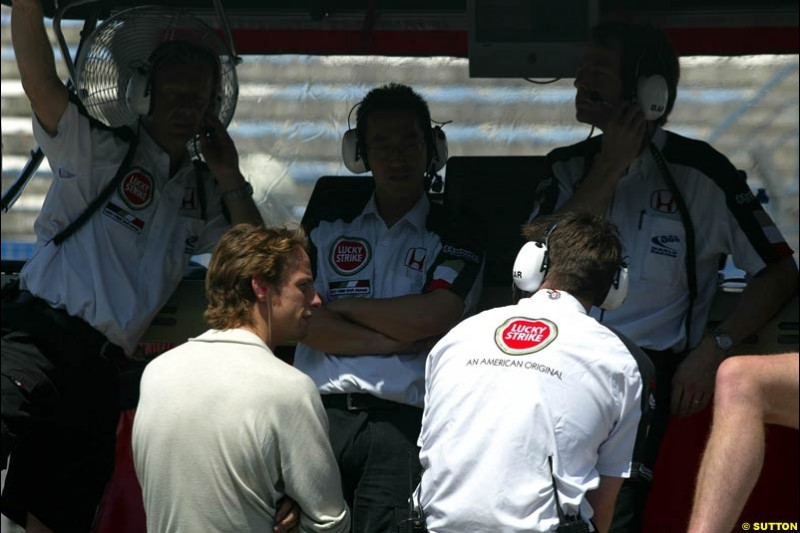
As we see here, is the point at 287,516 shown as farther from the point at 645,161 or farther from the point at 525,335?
the point at 645,161

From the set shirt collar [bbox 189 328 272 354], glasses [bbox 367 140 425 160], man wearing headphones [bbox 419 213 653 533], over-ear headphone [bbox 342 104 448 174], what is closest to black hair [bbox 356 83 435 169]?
over-ear headphone [bbox 342 104 448 174]

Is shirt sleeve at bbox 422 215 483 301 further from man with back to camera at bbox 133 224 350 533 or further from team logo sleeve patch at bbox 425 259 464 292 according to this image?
man with back to camera at bbox 133 224 350 533

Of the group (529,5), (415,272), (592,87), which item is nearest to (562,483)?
(415,272)

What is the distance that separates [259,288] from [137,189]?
134 centimetres

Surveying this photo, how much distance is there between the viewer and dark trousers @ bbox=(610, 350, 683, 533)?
417 cm

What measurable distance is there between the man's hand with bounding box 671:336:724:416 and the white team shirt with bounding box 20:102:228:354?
5.69 feet

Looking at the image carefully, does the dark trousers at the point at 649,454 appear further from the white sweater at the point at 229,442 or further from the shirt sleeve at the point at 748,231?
the white sweater at the point at 229,442

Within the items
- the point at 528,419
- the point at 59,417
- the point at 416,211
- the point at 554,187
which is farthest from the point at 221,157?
the point at 528,419

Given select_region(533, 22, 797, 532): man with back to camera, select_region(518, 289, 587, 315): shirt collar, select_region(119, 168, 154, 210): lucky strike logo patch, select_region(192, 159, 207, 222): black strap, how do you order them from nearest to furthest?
1. select_region(518, 289, 587, 315): shirt collar
2. select_region(533, 22, 797, 532): man with back to camera
3. select_region(119, 168, 154, 210): lucky strike logo patch
4. select_region(192, 159, 207, 222): black strap

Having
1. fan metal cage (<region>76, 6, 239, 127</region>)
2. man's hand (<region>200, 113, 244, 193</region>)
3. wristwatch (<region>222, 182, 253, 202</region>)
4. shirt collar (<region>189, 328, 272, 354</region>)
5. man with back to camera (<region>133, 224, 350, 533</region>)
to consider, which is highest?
fan metal cage (<region>76, 6, 239, 127</region>)

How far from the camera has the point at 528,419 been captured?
348 cm

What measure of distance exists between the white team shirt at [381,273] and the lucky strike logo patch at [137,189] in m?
0.59

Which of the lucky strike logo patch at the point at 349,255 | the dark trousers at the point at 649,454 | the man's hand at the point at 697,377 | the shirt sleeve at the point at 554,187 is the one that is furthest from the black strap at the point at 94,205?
the man's hand at the point at 697,377

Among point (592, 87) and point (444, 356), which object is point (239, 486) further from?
point (592, 87)
